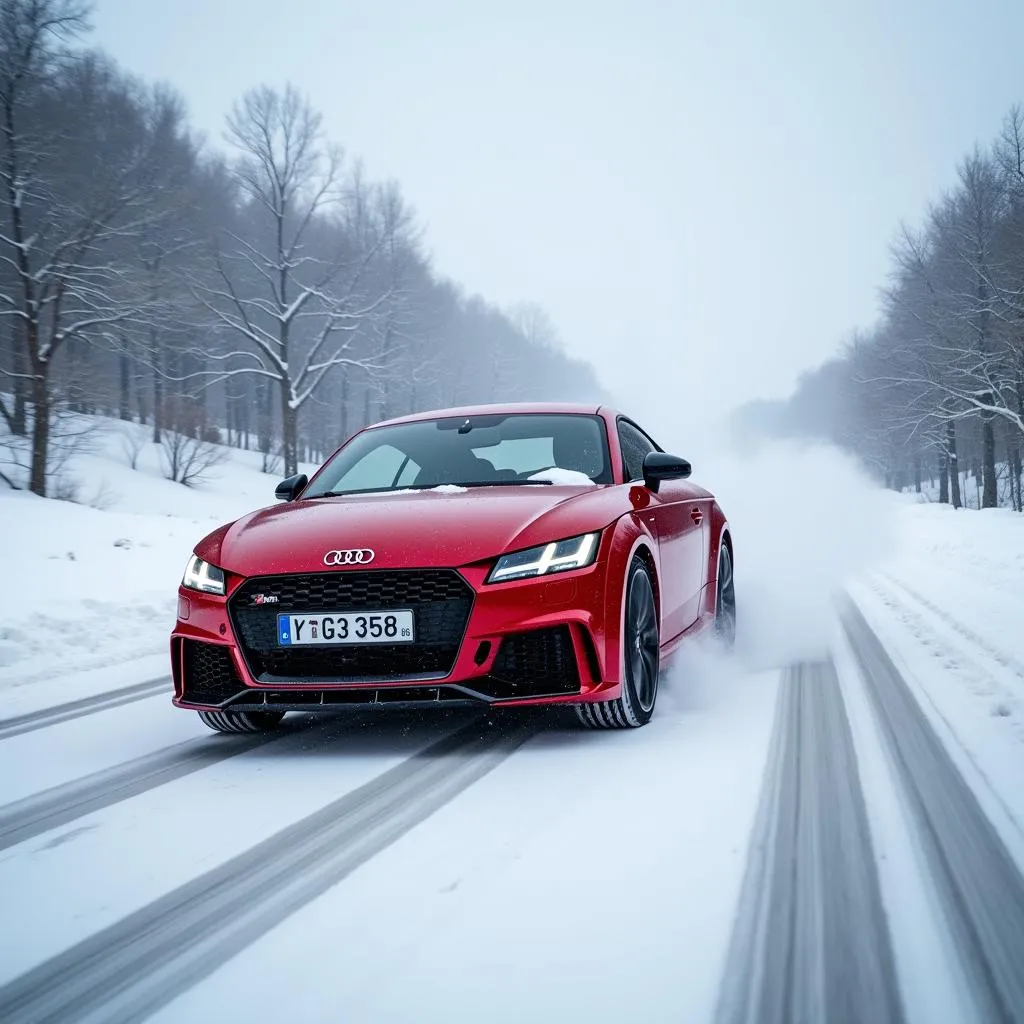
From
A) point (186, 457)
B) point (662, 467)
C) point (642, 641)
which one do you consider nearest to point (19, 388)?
point (186, 457)

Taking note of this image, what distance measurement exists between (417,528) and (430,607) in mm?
379

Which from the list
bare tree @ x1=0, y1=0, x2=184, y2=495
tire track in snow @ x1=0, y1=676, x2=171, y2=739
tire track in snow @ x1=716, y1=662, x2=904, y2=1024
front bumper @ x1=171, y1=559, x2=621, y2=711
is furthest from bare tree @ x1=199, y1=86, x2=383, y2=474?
tire track in snow @ x1=716, y1=662, x2=904, y2=1024

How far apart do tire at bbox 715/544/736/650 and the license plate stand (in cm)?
305

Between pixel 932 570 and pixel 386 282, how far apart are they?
1224 inches

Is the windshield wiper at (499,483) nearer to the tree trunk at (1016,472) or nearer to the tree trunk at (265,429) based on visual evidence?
the tree trunk at (265,429)

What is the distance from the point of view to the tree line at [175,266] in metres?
17.8

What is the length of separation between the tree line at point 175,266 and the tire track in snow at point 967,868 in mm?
17219

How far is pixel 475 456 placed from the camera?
4.92 m

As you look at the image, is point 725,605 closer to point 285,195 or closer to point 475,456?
point 475,456

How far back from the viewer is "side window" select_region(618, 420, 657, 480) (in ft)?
16.5

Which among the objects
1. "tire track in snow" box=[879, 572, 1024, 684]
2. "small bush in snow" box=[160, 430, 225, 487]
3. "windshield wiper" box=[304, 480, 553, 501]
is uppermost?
"small bush in snow" box=[160, 430, 225, 487]

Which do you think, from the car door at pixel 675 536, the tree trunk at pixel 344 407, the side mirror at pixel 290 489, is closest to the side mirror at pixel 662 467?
the car door at pixel 675 536

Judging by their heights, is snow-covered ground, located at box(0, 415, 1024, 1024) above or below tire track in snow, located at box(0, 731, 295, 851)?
above

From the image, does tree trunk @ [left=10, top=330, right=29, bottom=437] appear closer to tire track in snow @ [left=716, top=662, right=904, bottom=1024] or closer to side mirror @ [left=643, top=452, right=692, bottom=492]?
side mirror @ [left=643, top=452, right=692, bottom=492]
